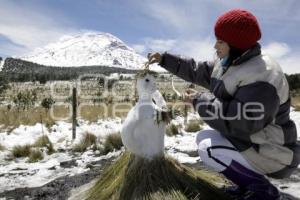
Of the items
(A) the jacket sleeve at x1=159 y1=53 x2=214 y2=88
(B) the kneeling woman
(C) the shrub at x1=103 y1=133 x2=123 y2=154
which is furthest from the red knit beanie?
(C) the shrub at x1=103 y1=133 x2=123 y2=154

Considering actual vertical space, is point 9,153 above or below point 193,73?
below

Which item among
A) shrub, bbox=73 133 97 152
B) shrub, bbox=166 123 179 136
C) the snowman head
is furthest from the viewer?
shrub, bbox=166 123 179 136

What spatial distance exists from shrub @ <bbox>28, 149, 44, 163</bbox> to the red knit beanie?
144 inches

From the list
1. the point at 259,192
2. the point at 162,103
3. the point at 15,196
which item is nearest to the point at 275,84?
the point at 259,192

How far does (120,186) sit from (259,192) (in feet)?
3.26

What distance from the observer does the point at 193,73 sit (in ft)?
11.4

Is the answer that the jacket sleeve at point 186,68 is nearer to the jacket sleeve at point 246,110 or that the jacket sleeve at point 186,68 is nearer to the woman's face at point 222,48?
the woman's face at point 222,48

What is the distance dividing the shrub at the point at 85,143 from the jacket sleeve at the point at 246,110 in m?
3.84

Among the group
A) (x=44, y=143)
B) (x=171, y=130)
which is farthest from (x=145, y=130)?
(x=171, y=130)

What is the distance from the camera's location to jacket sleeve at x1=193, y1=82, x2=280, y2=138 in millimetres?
2514

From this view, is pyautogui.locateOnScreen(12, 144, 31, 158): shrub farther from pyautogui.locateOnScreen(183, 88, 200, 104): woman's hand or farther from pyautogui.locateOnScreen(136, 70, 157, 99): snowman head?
pyautogui.locateOnScreen(183, 88, 200, 104): woman's hand

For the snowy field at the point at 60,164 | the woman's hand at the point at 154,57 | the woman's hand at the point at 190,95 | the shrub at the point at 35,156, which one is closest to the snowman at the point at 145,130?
the woman's hand at the point at 190,95

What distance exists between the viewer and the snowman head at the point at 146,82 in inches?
126

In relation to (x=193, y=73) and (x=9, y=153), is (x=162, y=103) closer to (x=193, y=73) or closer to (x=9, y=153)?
(x=193, y=73)
